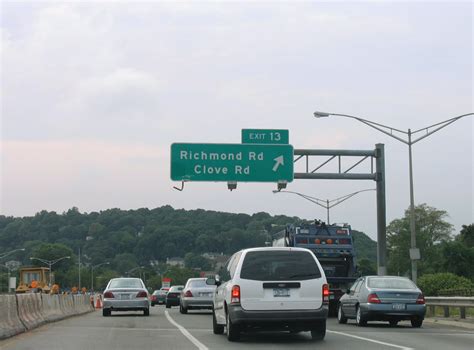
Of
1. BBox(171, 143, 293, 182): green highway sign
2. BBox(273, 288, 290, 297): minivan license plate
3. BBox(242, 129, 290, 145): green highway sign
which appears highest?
BBox(242, 129, 290, 145): green highway sign

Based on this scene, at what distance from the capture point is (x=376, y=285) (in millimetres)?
22703

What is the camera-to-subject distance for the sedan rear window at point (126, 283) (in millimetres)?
29284

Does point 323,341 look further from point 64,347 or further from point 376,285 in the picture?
point 376,285

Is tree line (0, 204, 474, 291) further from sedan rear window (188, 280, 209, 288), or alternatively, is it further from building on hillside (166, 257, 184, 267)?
sedan rear window (188, 280, 209, 288)

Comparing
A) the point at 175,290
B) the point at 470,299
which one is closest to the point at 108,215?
the point at 175,290

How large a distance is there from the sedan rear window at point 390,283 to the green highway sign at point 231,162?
1237 centimetres

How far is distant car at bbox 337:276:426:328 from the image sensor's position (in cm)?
2205

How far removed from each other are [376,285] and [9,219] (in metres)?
145

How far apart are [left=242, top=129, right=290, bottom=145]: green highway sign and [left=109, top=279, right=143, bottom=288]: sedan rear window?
8803mm

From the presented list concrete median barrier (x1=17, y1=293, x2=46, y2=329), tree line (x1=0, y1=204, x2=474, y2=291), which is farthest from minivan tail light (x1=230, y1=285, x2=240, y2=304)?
tree line (x1=0, y1=204, x2=474, y2=291)

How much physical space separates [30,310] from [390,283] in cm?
950

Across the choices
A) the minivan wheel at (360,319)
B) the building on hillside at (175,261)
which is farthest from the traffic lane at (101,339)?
the building on hillside at (175,261)

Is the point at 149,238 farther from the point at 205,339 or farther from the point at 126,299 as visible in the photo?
the point at 205,339

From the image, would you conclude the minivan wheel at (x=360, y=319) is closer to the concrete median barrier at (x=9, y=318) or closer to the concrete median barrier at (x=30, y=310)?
the concrete median barrier at (x=30, y=310)
